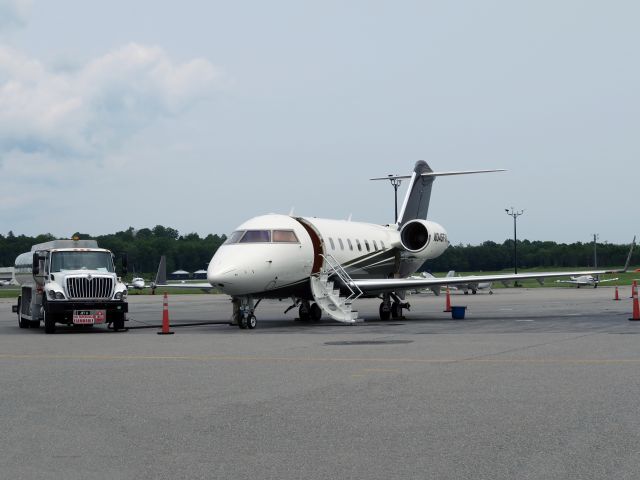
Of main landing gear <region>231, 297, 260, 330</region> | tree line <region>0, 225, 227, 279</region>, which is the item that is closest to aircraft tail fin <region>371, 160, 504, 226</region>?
main landing gear <region>231, 297, 260, 330</region>

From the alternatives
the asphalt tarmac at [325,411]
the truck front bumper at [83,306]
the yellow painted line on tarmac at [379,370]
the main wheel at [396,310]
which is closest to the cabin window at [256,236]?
the truck front bumper at [83,306]

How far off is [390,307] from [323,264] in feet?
10.5

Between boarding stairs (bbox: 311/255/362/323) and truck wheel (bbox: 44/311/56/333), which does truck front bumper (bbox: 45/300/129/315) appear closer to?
truck wheel (bbox: 44/311/56/333)

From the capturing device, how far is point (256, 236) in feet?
82.0

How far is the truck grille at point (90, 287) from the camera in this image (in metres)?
23.5

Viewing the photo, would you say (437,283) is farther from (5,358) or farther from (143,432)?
(143,432)

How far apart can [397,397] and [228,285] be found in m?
13.6

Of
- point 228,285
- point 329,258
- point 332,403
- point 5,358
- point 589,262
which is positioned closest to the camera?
point 332,403

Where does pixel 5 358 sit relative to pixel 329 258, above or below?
below

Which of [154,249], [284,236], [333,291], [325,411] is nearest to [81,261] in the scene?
[284,236]

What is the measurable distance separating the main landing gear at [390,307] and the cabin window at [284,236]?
4.47m

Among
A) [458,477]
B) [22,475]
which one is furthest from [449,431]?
[22,475]

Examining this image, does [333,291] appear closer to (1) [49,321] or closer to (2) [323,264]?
(2) [323,264]

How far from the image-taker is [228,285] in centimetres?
2298
